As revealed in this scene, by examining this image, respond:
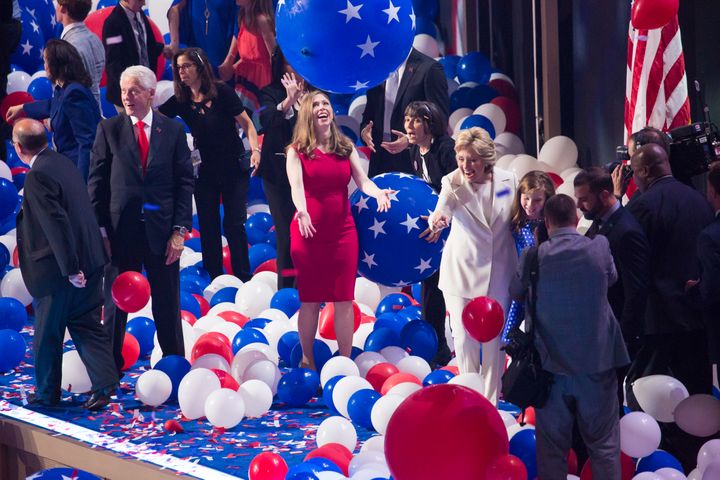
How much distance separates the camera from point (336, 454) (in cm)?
466

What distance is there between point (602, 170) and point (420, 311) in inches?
88.8

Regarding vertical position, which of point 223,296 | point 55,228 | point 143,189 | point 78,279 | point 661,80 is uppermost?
point 661,80

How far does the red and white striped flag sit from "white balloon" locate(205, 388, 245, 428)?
2.99 metres

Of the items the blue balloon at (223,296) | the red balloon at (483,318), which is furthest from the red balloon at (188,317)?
the red balloon at (483,318)

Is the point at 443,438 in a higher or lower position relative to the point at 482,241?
lower

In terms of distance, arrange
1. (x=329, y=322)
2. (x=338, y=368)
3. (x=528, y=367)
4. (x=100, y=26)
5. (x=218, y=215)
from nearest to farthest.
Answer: (x=528, y=367)
(x=338, y=368)
(x=329, y=322)
(x=218, y=215)
(x=100, y=26)

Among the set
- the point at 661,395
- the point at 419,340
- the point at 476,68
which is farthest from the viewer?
the point at 476,68

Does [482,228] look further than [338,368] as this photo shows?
No

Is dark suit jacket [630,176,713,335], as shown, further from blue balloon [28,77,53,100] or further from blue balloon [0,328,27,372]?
blue balloon [28,77,53,100]

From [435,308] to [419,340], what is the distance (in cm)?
28

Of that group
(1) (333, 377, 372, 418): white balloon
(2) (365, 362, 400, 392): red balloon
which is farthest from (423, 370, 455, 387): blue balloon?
(1) (333, 377, 372, 418): white balloon

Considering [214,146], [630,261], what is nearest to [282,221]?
[214,146]

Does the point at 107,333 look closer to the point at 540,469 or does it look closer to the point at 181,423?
the point at 181,423

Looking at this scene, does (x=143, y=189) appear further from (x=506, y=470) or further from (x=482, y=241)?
(x=506, y=470)
